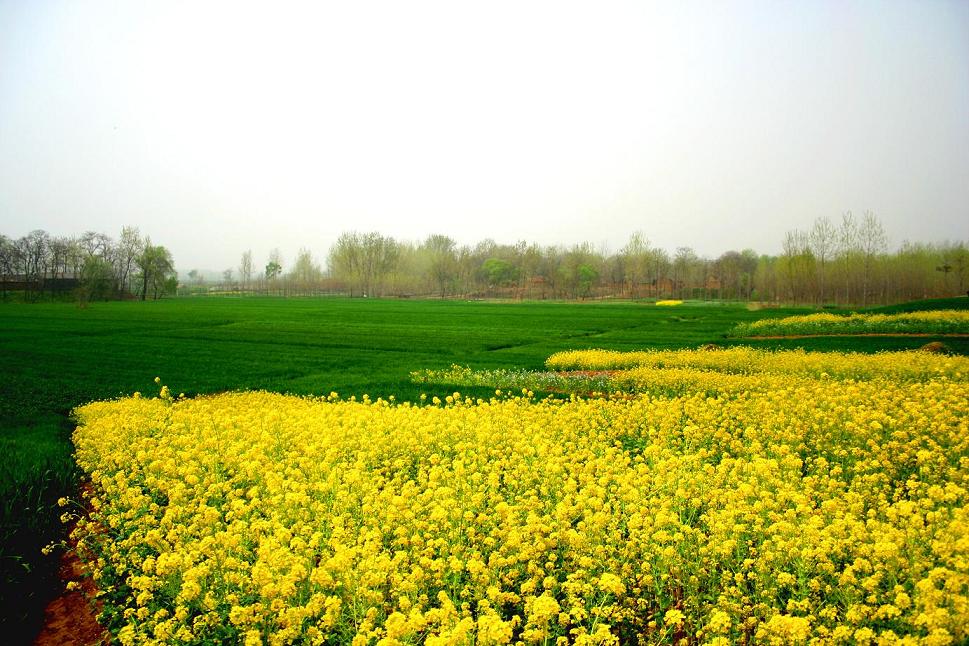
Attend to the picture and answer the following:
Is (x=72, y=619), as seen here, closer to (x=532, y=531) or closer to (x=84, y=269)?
(x=532, y=531)

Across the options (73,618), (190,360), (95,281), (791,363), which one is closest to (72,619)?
(73,618)

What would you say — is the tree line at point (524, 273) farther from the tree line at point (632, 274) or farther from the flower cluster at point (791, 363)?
the flower cluster at point (791, 363)

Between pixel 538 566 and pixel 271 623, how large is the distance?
236cm

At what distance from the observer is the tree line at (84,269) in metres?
74.8

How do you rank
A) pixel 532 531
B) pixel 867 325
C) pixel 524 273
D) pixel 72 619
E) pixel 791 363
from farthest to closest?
pixel 524 273 → pixel 867 325 → pixel 791 363 → pixel 72 619 → pixel 532 531

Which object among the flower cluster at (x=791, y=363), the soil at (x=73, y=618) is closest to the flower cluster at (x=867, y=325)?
the flower cluster at (x=791, y=363)

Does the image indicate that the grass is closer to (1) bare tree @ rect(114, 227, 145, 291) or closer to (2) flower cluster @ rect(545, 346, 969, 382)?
(2) flower cluster @ rect(545, 346, 969, 382)

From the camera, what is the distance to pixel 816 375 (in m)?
18.0

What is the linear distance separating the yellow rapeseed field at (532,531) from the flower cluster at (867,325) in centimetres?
2633

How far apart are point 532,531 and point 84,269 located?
9420 cm

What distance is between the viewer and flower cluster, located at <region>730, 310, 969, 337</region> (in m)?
32.6

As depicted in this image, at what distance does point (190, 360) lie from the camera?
86.3 feet

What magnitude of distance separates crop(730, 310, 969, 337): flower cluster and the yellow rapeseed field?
2633 centimetres

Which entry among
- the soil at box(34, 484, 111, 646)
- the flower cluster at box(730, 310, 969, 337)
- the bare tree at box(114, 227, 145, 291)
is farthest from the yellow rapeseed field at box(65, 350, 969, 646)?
the bare tree at box(114, 227, 145, 291)
